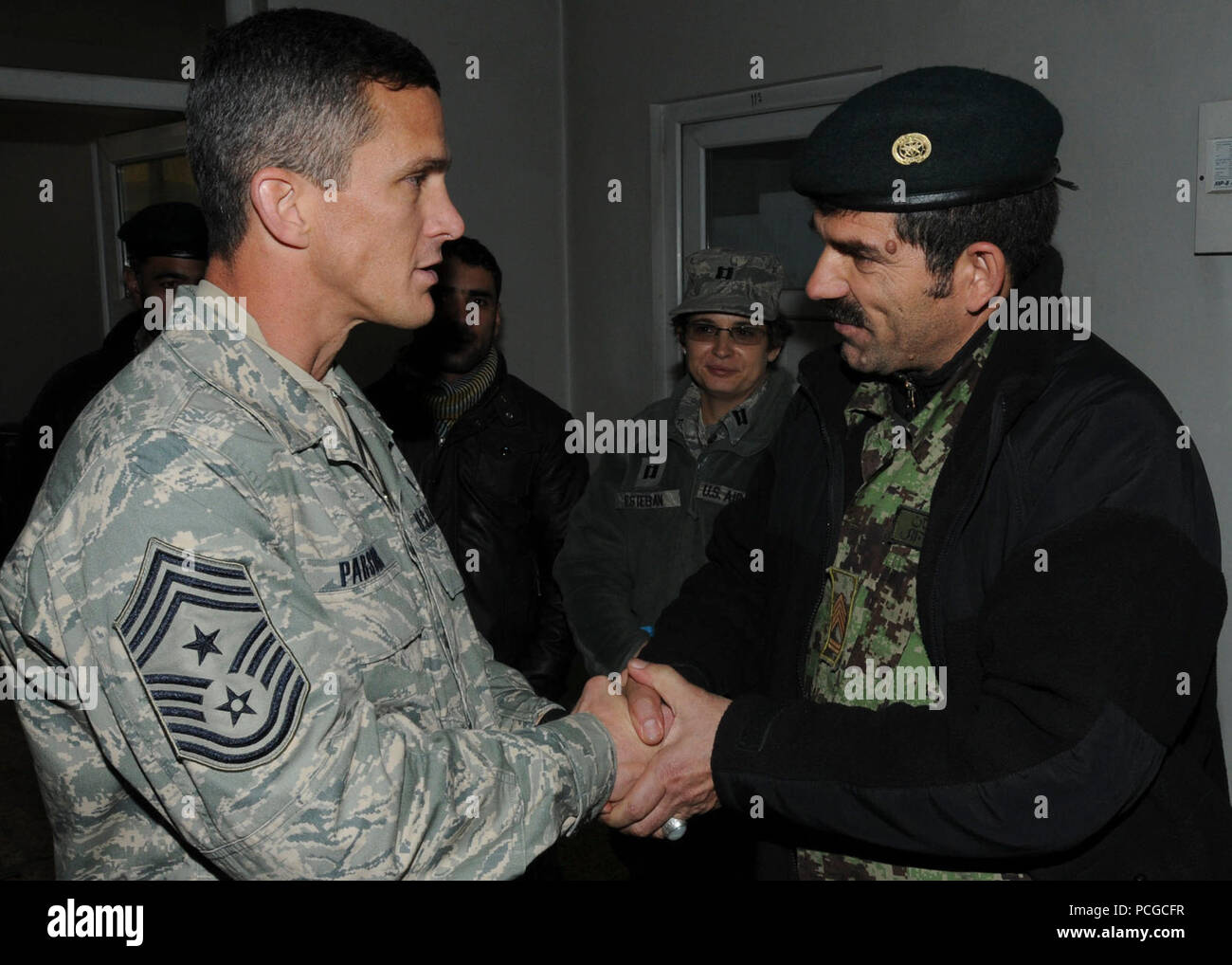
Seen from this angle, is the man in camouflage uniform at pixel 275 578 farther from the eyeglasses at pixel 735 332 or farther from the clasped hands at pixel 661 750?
the eyeglasses at pixel 735 332

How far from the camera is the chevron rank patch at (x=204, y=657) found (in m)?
1.11

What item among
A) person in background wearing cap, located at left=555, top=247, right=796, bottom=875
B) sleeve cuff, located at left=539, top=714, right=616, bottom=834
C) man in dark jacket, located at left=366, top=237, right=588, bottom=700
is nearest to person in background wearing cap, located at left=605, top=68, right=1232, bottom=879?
sleeve cuff, located at left=539, top=714, right=616, bottom=834

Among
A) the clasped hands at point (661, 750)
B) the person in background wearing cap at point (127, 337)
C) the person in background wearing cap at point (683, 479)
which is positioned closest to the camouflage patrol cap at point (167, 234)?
the person in background wearing cap at point (127, 337)

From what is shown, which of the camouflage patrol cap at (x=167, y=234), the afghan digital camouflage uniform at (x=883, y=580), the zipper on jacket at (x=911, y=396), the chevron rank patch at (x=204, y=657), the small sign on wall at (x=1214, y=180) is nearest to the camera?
the chevron rank patch at (x=204, y=657)

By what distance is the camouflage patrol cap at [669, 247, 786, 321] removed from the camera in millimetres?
2734

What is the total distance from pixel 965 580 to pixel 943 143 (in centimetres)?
61

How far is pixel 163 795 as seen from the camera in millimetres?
1171

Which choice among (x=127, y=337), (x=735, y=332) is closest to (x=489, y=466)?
(x=735, y=332)

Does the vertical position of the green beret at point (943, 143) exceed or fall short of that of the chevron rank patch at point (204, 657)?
it exceeds it

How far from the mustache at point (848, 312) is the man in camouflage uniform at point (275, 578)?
2.06 feet

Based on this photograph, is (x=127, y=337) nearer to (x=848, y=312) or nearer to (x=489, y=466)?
(x=489, y=466)

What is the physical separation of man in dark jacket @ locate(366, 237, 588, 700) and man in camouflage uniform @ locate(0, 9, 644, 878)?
1.20 metres

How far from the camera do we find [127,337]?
9.80 ft
